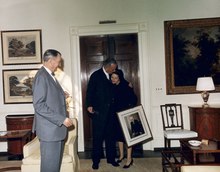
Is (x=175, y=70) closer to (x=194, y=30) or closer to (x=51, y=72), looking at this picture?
(x=194, y=30)

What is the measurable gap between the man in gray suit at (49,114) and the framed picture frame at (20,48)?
297 centimetres

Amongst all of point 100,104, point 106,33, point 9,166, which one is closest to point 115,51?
point 106,33

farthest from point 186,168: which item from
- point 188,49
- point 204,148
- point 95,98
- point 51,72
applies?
point 188,49

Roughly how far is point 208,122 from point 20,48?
4037 millimetres

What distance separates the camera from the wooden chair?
497 centimetres

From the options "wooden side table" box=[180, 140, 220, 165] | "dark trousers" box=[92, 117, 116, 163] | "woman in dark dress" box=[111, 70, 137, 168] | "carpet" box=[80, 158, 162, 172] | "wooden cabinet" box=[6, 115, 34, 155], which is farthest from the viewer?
"wooden cabinet" box=[6, 115, 34, 155]

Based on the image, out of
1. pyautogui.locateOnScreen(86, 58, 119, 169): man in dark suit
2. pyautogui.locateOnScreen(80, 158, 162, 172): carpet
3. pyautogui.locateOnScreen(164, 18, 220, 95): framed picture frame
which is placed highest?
pyautogui.locateOnScreen(164, 18, 220, 95): framed picture frame

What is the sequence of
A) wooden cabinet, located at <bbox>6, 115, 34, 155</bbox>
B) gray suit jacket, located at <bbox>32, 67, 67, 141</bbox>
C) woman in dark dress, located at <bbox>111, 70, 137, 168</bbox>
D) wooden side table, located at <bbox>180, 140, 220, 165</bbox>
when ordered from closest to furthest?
gray suit jacket, located at <bbox>32, 67, 67, 141</bbox> → wooden side table, located at <bbox>180, 140, 220, 165</bbox> → woman in dark dress, located at <bbox>111, 70, 137, 168</bbox> → wooden cabinet, located at <bbox>6, 115, 34, 155</bbox>

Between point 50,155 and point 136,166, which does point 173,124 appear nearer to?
point 136,166

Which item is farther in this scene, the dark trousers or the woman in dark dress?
the woman in dark dress

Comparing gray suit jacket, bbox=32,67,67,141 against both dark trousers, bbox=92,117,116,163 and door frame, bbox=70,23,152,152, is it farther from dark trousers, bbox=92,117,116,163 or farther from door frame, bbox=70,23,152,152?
door frame, bbox=70,23,152,152

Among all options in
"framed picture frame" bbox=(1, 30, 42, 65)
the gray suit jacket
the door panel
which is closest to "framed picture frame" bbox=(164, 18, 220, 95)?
the door panel

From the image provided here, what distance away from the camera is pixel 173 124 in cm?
567

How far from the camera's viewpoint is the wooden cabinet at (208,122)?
17.6 feet
